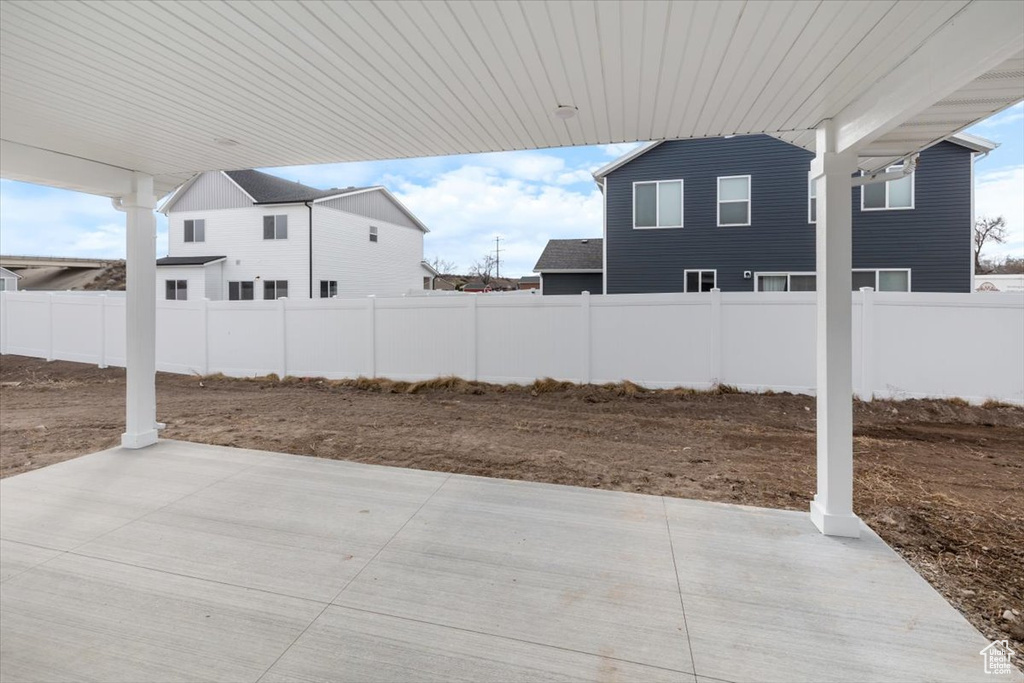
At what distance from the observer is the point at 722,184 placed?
1252 cm

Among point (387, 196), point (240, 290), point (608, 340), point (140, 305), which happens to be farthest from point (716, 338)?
point (387, 196)

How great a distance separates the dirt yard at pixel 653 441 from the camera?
331cm

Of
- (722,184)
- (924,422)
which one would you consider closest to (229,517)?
(924,422)

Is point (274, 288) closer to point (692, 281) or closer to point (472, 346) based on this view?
point (472, 346)

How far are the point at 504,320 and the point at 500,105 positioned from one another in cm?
522

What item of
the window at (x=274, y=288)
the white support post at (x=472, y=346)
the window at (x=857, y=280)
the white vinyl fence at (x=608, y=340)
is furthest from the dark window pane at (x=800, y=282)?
the window at (x=274, y=288)

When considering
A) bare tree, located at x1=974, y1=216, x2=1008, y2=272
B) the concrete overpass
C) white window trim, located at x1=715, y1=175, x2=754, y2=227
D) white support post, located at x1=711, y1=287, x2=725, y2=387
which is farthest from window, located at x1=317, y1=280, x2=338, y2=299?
the concrete overpass

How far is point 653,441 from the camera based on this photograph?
18.3ft

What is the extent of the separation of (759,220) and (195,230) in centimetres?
1965

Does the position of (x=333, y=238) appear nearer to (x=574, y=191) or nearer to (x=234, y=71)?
(x=574, y=191)

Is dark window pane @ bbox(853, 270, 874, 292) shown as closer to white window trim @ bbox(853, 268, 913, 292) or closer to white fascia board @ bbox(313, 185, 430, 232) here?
white window trim @ bbox(853, 268, 913, 292)

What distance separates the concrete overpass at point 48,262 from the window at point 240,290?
2818cm

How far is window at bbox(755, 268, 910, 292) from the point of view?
11617 millimetres

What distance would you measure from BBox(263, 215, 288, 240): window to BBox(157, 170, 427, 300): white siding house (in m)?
0.04
